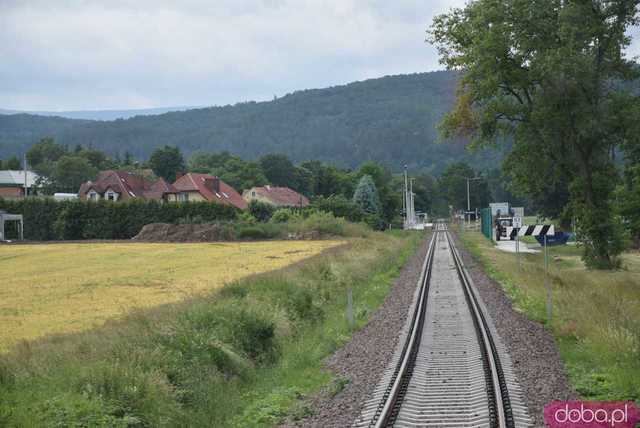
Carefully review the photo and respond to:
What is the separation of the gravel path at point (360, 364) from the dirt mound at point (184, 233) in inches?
2020

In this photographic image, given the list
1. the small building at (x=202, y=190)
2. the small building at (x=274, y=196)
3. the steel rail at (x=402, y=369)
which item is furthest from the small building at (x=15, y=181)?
the steel rail at (x=402, y=369)

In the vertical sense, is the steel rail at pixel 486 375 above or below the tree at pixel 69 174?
below

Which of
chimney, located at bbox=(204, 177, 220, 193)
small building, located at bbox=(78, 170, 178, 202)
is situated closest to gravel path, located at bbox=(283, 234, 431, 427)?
small building, located at bbox=(78, 170, 178, 202)

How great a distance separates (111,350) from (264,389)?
108 inches

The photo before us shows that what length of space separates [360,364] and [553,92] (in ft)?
81.1

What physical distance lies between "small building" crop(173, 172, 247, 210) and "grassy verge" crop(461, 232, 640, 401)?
76184mm

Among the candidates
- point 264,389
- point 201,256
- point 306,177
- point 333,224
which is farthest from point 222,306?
point 306,177

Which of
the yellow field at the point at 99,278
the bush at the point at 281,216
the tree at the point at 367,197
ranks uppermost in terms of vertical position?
the tree at the point at 367,197

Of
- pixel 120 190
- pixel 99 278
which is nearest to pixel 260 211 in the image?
pixel 120 190

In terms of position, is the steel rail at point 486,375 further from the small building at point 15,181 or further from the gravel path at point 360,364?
the small building at point 15,181

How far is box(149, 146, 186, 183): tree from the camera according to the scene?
6206 inches

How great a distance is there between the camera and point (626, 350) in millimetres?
13195

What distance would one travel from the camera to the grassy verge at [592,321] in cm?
1187

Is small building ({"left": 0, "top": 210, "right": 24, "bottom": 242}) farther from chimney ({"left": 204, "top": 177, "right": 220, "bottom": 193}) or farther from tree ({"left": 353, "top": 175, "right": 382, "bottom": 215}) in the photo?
tree ({"left": 353, "top": 175, "right": 382, "bottom": 215})
